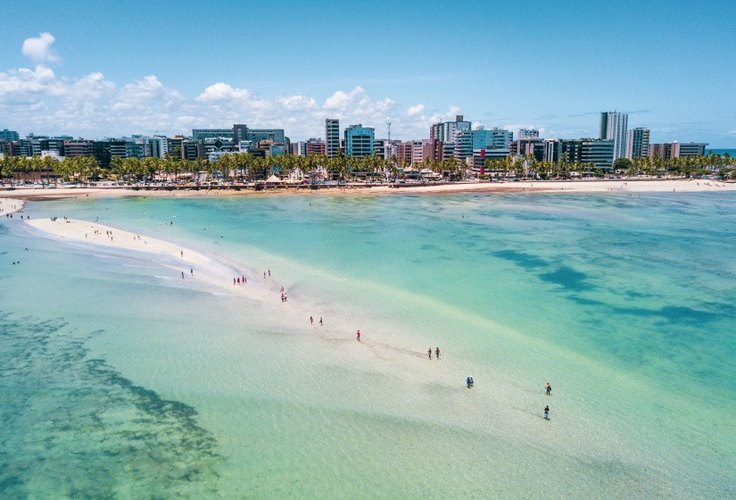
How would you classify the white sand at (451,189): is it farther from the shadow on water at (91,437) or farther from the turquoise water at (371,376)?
the shadow on water at (91,437)

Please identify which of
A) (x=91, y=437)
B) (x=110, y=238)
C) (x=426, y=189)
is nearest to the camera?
(x=91, y=437)

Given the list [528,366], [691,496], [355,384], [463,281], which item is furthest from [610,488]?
[463,281]

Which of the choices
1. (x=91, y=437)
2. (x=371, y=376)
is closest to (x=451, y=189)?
(x=371, y=376)

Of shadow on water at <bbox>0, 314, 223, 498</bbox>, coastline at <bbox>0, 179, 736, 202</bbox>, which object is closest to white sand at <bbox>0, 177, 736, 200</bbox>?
coastline at <bbox>0, 179, 736, 202</bbox>

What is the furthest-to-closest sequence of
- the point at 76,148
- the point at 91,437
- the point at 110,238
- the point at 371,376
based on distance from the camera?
1. the point at 76,148
2. the point at 110,238
3. the point at 371,376
4. the point at 91,437

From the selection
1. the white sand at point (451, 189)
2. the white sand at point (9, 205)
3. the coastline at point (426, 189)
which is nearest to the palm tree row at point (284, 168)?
the coastline at point (426, 189)

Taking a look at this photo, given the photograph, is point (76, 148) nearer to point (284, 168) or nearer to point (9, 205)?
point (284, 168)

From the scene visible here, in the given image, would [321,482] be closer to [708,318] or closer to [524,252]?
[708,318]
